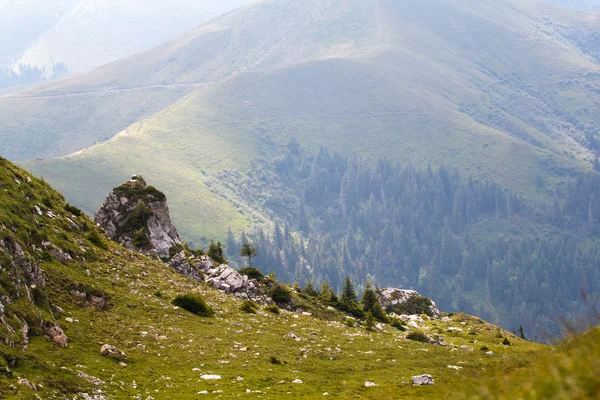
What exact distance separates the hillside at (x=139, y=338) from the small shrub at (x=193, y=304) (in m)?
1.13

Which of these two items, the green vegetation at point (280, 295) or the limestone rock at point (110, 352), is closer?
the limestone rock at point (110, 352)

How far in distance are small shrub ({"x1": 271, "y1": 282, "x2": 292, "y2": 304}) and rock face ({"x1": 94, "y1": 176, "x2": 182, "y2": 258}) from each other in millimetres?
13331

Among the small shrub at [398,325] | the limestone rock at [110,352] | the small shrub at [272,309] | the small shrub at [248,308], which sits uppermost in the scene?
the limestone rock at [110,352]

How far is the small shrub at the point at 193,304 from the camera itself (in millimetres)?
52312

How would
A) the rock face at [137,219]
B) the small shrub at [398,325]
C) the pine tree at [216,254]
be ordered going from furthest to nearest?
the pine tree at [216,254] < the small shrub at [398,325] < the rock face at [137,219]

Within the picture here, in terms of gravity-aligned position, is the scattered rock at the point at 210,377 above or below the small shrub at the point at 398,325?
above

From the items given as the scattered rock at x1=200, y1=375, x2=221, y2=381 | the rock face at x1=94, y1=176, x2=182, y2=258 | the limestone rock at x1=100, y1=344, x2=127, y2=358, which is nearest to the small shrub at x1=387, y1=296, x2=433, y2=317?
the rock face at x1=94, y1=176, x2=182, y2=258

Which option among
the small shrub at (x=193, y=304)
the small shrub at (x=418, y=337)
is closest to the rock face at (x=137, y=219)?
the small shrub at (x=193, y=304)

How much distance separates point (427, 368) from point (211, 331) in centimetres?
1764

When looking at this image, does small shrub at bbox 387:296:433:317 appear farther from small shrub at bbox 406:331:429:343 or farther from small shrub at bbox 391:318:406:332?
small shrub at bbox 406:331:429:343

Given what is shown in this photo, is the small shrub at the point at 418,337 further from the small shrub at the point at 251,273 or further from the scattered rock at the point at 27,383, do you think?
the scattered rock at the point at 27,383

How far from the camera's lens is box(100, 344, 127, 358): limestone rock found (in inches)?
1435

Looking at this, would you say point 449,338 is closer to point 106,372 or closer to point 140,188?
point 140,188

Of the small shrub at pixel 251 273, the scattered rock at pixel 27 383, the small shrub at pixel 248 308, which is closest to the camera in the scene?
the scattered rock at pixel 27 383
